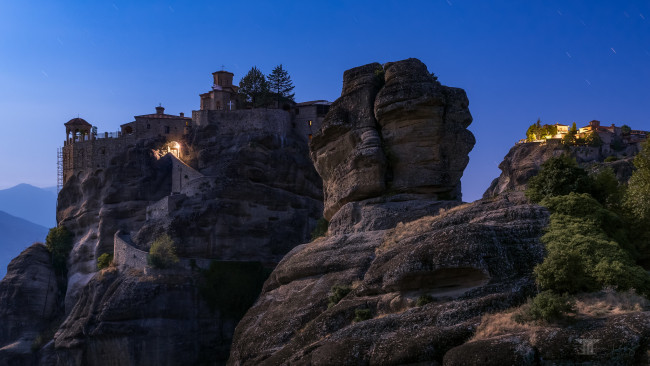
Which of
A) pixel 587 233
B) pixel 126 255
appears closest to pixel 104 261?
pixel 126 255

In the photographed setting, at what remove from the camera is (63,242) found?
84438mm

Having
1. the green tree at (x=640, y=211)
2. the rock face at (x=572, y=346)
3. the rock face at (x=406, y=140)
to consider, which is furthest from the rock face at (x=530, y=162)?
the rock face at (x=572, y=346)

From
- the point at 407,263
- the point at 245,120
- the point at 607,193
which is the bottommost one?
the point at 407,263

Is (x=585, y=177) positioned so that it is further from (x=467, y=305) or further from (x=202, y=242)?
(x=202, y=242)

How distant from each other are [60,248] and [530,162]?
5065cm

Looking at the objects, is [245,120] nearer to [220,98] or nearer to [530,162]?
[220,98]

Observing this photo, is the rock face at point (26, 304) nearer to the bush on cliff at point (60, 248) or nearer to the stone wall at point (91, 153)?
the bush on cliff at point (60, 248)

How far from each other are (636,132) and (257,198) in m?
56.4

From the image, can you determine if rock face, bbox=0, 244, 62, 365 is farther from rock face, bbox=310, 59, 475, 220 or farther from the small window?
rock face, bbox=310, 59, 475, 220

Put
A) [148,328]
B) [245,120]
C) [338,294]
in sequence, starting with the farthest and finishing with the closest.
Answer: [245,120] → [148,328] → [338,294]

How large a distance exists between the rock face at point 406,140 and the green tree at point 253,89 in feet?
140

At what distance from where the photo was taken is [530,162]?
71.4 metres

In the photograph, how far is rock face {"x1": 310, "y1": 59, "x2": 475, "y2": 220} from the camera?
4522 cm

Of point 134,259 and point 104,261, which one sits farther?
point 104,261
